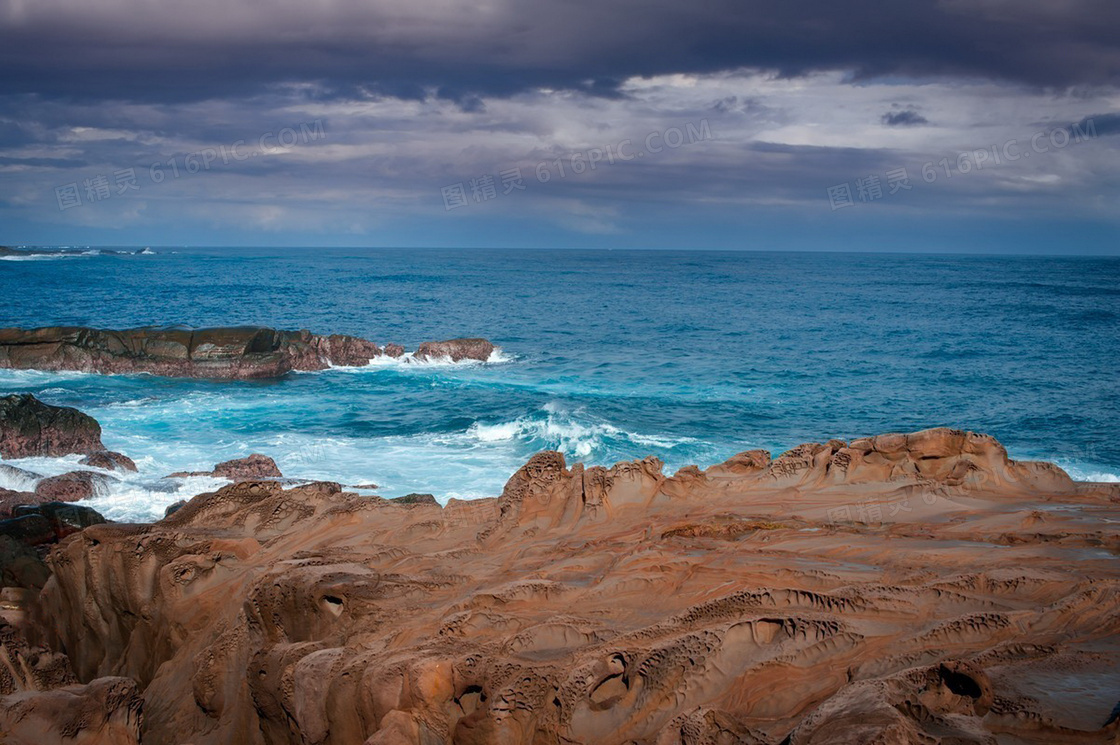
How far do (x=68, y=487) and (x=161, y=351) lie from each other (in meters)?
17.0

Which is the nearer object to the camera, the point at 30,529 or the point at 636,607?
the point at 636,607

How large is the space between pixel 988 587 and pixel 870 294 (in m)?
70.7

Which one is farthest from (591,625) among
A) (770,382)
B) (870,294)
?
(870,294)

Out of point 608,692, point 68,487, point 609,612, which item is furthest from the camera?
point 68,487

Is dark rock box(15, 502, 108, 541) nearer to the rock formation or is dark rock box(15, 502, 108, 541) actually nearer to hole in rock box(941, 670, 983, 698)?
hole in rock box(941, 670, 983, 698)

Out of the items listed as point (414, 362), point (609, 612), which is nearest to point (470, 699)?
point (609, 612)

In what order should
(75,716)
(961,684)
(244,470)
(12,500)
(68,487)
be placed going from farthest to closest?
(244,470) < (68,487) < (12,500) < (75,716) < (961,684)

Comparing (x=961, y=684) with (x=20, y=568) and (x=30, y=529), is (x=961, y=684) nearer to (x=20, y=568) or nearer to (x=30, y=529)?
(x=20, y=568)

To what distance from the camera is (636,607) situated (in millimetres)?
6195

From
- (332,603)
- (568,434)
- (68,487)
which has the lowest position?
(568,434)

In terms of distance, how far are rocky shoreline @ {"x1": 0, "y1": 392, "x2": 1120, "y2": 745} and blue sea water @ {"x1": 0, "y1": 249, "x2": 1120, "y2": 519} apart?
26.5ft

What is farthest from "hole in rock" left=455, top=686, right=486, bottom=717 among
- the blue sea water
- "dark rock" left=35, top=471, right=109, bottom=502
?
"dark rock" left=35, top=471, right=109, bottom=502

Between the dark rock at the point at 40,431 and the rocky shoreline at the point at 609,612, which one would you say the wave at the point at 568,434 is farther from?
the rocky shoreline at the point at 609,612

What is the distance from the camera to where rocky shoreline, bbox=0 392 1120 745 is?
4.91m
